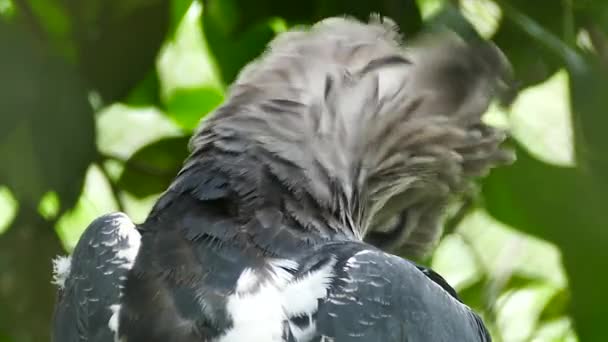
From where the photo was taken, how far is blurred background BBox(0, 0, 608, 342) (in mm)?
985

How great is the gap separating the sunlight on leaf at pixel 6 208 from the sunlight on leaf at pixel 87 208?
0.05m

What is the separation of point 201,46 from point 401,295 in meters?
0.57

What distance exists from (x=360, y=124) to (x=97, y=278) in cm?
30

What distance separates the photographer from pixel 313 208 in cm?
92

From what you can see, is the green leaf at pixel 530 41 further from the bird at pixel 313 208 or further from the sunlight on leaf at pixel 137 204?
the sunlight on leaf at pixel 137 204

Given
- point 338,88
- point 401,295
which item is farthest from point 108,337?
point 338,88

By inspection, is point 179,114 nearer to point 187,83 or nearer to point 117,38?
point 187,83

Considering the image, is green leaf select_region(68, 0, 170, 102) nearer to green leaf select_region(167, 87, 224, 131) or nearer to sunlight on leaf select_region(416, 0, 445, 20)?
green leaf select_region(167, 87, 224, 131)

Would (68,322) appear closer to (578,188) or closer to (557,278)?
(578,188)

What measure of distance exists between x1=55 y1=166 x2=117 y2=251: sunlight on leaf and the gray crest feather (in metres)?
0.27

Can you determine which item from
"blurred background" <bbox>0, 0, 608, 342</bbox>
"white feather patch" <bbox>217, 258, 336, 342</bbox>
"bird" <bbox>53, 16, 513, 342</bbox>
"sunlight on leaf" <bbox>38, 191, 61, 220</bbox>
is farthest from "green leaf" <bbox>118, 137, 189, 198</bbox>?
"white feather patch" <bbox>217, 258, 336, 342</bbox>

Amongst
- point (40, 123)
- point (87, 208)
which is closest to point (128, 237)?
point (40, 123)

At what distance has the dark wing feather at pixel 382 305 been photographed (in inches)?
30.2

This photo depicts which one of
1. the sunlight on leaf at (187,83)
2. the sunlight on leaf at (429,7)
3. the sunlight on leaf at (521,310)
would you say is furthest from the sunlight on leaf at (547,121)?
the sunlight on leaf at (187,83)
